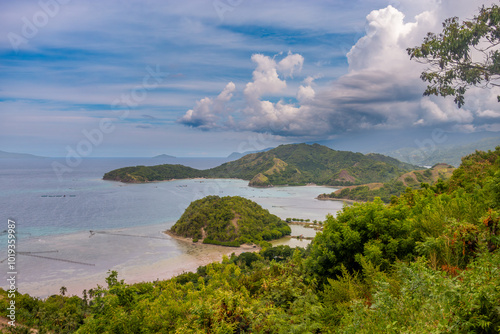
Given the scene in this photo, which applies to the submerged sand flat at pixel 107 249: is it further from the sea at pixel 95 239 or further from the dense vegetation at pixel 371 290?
the dense vegetation at pixel 371 290

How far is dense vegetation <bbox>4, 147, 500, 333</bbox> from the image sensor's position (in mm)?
3289

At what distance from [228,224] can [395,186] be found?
68.2m

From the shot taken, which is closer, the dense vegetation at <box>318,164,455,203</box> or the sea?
the sea

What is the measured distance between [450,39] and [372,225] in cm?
1184

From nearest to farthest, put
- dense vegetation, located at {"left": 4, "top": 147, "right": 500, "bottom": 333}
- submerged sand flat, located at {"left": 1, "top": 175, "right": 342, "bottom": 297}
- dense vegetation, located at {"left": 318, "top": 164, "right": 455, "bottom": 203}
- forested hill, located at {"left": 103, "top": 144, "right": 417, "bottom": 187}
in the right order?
1. dense vegetation, located at {"left": 4, "top": 147, "right": 500, "bottom": 333}
2. submerged sand flat, located at {"left": 1, "top": 175, "right": 342, "bottom": 297}
3. dense vegetation, located at {"left": 318, "top": 164, "right": 455, "bottom": 203}
4. forested hill, located at {"left": 103, "top": 144, "right": 417, "bottom": 187}

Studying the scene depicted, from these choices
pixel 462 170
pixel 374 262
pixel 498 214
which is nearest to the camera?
pixel 498 214

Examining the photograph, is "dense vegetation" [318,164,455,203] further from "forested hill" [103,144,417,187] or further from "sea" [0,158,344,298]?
"forested hill" [103,144,417,187]

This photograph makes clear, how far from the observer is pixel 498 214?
517cm

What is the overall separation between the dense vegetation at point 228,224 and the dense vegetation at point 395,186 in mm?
46715

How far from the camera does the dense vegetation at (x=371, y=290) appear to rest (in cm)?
329

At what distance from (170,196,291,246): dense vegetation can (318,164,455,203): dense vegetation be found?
153ft

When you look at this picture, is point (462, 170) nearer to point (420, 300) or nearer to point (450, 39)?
point (450, 39)

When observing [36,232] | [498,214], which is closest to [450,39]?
[498,214]

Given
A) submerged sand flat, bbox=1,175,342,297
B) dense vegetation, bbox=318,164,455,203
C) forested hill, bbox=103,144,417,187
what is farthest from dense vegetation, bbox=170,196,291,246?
forested hill, bbox=103,144,417,187
